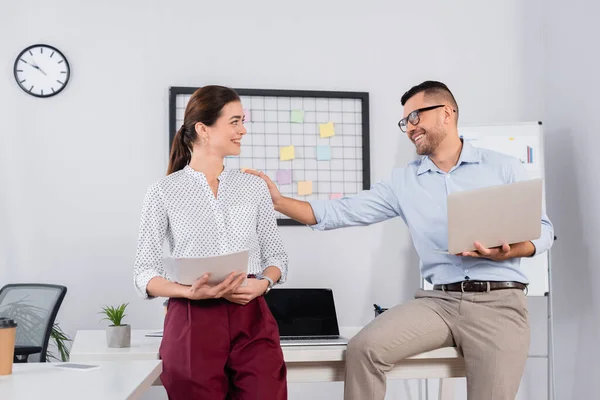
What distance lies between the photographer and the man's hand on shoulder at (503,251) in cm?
229

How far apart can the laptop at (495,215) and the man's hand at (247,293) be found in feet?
2.11

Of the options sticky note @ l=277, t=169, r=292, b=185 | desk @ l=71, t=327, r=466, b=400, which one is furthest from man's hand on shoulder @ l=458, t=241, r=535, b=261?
sticky note @ l=277, t=169, r=292, b=185

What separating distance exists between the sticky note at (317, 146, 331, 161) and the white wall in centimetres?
25

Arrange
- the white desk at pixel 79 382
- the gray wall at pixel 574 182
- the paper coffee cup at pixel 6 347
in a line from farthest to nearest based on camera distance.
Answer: the gray wall at pixel 574 182 < the paper coffee cup at pixel 6 347 < the white desk at pixel 79 382

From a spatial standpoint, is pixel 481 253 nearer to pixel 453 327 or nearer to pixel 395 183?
pixel 453 327

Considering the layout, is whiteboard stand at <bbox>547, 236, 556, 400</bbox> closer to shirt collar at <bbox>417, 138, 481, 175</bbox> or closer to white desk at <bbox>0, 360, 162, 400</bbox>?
shirt collar at <bbox>417, 138, 481, 175</bbox>

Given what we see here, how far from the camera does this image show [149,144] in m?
3.53

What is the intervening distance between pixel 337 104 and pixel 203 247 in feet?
5.93

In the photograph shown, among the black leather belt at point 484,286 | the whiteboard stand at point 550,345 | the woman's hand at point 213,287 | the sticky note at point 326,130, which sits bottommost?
the whiteboard stand at point 550,345

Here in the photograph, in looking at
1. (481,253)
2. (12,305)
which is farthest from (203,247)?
(12,305)

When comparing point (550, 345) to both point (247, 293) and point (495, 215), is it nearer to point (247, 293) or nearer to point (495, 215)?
point (495, 215)

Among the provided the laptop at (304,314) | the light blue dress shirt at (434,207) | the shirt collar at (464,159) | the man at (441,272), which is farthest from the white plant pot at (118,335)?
the shirt collar at (464,159)

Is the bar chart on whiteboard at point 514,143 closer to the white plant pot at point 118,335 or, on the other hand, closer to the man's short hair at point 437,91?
the man's short hair at point 437,91

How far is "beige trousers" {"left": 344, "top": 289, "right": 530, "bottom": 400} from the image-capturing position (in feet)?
7.65
